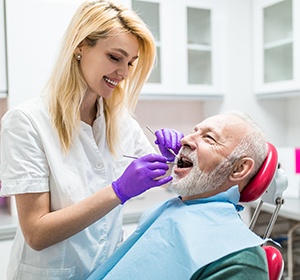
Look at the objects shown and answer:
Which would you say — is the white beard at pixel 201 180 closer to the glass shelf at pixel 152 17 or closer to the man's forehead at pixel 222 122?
the man's forehead at pixel 222 122

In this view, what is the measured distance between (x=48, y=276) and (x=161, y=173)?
0.51m

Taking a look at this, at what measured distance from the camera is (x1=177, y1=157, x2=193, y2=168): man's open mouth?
4.37 feet

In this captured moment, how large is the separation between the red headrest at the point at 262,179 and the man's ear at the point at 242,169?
3 cm

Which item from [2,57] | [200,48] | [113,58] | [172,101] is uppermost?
[200,48]

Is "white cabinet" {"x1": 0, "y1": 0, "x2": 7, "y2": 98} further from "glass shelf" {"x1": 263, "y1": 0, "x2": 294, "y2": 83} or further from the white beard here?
"glass shelf" {"x1": 263, "y1": 0, "x2": 294, "y2": 83}

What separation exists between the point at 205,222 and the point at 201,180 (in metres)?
0.17

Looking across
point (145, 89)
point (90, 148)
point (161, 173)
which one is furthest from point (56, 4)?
point (161, 173)

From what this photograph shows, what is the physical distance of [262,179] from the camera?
1.21 metres

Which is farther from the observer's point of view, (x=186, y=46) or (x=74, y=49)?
(x=186, y=46)

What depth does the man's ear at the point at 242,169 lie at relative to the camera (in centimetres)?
126

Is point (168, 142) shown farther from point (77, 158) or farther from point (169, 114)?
point (169, 114)

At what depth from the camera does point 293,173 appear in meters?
2.70

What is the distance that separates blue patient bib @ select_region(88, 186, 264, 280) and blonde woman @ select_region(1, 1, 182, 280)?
0.12 m

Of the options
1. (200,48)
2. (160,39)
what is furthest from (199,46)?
(160,39)
